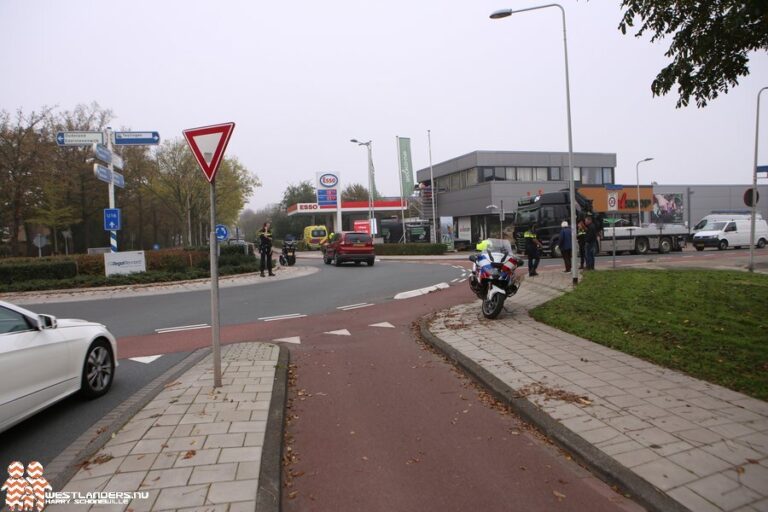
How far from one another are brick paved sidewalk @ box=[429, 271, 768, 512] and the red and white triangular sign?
389 centimetres

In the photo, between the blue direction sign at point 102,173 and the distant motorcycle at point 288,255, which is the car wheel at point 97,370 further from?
the distant motorcycle at point 288,255

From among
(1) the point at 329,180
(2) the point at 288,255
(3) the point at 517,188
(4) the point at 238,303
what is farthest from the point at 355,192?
(4) the point at 238,303

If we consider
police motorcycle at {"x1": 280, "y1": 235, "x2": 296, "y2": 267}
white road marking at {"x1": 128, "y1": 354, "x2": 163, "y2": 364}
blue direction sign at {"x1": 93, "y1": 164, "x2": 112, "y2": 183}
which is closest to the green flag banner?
police motorcycle at {"x1": 280, "y1": 235, "x2": 296, "y2": 267}

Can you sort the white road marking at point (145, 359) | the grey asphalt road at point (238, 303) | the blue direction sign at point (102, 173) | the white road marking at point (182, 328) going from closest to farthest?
1. the white road marking at point (145, 359)
2. the white road marking at point (182, 328)
3. the grey asphalt road at point (238, 303)
4. the blue direction sign at point (102, 173)

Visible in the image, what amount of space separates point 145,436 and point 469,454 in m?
2.64

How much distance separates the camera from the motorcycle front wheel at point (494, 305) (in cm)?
945

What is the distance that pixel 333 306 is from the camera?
1266 centimetres

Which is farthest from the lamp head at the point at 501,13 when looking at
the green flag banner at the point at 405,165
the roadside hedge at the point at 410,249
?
the green flag banner at the point at 405,165

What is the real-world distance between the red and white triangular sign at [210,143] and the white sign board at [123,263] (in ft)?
49.7

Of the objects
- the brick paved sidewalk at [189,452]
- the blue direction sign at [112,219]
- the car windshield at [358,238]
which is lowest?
the brick paved sidewalk at [189,452]

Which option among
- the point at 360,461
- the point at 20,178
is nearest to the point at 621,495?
the point at 360,461

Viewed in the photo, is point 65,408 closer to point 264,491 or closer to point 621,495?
point 264,491

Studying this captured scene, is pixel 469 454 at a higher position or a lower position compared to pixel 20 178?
lower

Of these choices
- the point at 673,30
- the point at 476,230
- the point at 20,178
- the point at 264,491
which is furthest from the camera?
the point at 476,230
